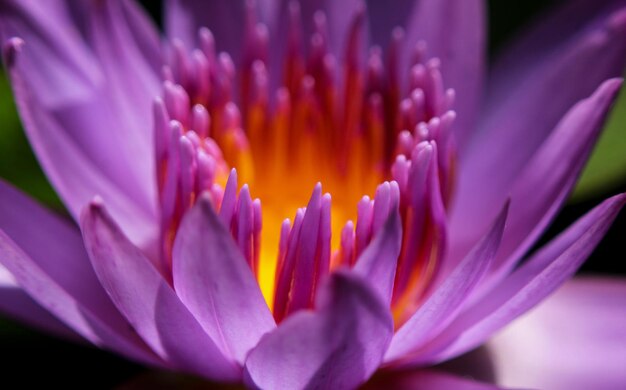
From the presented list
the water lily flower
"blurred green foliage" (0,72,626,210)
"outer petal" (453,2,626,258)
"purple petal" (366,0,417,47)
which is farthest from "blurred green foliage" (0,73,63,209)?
"outer petal" (453,2,626,258)

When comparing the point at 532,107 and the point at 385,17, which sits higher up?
the point at 385,17

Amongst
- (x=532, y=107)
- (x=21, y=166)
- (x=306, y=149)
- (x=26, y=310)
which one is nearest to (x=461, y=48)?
(x=532, y=107)

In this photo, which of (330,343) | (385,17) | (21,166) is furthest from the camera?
(21,166)

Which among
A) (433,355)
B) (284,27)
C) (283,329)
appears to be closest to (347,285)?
(283,329)

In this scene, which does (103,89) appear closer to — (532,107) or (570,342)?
(532,107)

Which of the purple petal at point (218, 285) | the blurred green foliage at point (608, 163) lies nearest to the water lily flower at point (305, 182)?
the purple petal at point (218, 285)

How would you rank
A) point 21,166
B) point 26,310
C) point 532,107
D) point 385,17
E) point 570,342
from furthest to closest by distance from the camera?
point 21,166 → point 385,17 → point 532,107 → point 570,342 → point 26,310

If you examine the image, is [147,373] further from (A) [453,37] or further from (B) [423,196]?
(A) [453,37]

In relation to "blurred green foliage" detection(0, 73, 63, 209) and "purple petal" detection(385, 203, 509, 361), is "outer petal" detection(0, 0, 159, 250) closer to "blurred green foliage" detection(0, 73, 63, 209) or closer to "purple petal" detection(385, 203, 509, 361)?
"blurred green foliage" detection(0, 73, 63, 209)
